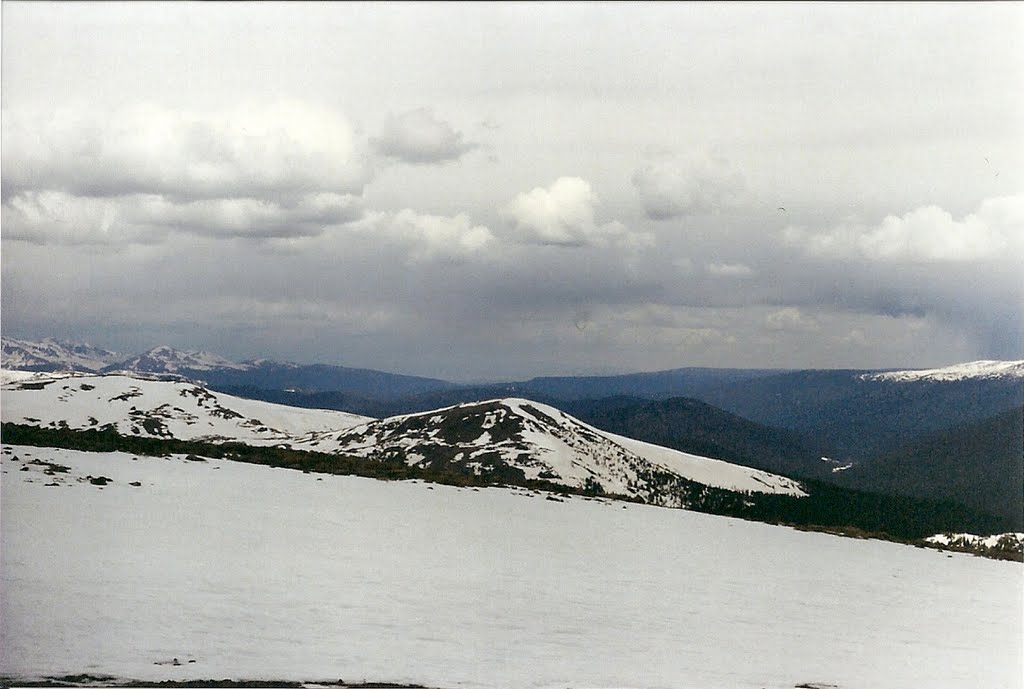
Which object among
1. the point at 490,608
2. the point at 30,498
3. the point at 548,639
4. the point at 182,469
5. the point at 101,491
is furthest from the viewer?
the point at 182,469

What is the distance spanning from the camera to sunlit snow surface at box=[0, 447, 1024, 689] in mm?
15406

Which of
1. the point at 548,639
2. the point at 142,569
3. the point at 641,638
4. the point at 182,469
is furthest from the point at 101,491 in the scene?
the point at 641,638

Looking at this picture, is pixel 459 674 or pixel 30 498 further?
pixel 30 498

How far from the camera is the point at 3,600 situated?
15633 millimetres

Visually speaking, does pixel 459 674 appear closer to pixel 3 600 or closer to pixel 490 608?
pixel 490 608

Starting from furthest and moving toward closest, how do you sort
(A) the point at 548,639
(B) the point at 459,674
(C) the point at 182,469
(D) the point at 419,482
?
1. (D) the point at 419,482
2. (C) the point at 182,469
3. (A) the point at 548,639
4. (B) the point at 459,674

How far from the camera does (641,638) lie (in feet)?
58.3

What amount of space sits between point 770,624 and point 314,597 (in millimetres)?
11351

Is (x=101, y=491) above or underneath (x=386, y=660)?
above

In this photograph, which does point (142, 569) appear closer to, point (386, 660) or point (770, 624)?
point (386, 660)

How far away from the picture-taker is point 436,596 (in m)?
18.8

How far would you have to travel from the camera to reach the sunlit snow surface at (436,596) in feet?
50.5

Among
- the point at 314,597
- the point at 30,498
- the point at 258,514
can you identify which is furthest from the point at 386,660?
the point at 30,498

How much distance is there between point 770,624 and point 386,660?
9.94 metres
